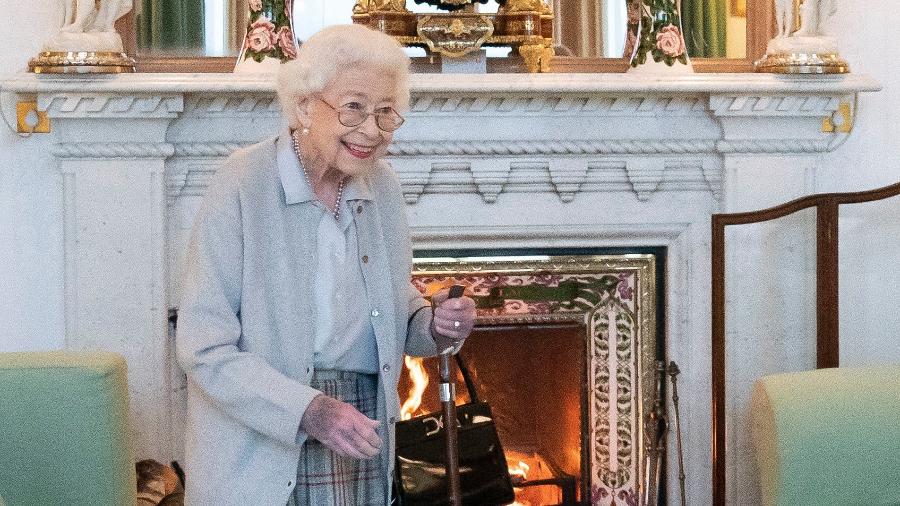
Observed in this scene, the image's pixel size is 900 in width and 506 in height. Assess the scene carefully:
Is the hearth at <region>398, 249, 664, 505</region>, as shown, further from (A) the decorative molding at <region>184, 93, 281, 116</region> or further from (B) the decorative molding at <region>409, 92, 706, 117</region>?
(A) the decorative molding at <region>184, 93, 281, 116</region>

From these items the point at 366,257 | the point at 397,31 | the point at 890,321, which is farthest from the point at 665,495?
the point at 366,257

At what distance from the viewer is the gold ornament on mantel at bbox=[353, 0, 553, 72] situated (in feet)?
10.9

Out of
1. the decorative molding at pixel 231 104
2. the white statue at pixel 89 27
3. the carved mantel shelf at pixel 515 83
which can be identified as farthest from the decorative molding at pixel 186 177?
the white statue at pixel 89 27

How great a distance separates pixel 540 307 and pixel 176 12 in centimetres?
131

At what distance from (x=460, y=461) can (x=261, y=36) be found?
3.96 ft

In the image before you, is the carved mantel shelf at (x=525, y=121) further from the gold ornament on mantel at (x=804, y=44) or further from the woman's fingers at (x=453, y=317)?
the woman's fingers at (x=453, y=317)

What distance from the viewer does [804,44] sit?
3256 mm

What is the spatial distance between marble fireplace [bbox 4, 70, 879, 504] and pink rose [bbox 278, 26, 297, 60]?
15cm

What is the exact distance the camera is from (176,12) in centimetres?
338

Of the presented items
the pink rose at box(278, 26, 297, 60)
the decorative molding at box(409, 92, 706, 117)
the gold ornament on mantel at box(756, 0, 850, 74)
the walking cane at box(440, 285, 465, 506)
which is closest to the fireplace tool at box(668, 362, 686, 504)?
the decorative molding at box(409, 92, 706, 117)

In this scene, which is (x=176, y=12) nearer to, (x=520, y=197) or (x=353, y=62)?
(x=520, y=197)

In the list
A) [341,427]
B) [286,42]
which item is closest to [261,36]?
[286,42]

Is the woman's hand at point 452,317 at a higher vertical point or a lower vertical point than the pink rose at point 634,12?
lower

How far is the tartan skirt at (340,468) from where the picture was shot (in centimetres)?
199
